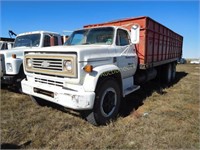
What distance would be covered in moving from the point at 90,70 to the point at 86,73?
17 centimetres

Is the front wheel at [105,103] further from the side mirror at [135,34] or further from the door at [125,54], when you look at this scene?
the side mirror at [135,34]

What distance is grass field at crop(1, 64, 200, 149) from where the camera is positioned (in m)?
3.58

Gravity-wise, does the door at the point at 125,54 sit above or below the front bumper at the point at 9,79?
above

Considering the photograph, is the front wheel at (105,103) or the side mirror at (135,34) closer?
the front wheel at (105,103)

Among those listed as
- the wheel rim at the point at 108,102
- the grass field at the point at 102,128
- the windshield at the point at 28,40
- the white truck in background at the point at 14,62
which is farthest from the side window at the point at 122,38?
the windshield at the point at 28,40

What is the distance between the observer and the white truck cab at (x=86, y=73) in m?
3.94

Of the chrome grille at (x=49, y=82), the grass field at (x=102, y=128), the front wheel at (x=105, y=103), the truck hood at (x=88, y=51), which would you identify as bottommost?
the grass field at (x=102, y=128)

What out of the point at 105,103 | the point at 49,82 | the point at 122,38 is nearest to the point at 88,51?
the point at 49,82

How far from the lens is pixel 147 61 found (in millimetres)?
6625

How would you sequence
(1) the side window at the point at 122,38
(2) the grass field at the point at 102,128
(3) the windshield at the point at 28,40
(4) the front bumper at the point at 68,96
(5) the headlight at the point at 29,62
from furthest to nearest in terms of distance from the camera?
(3) the windshield at the point at 28,40 < (1) the side window at the point at 122,38 < (5) the headlight at the point at 29,62 < (4) the front bumper at the point at 68,96 < (2) the grass field at the point at 102,128

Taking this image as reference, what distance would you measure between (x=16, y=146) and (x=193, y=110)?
183 inches

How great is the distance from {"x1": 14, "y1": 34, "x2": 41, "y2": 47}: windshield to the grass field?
8.21 ft

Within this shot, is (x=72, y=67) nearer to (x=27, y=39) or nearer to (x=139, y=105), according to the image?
(x=139, y=105)

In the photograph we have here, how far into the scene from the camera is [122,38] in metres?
5.67
